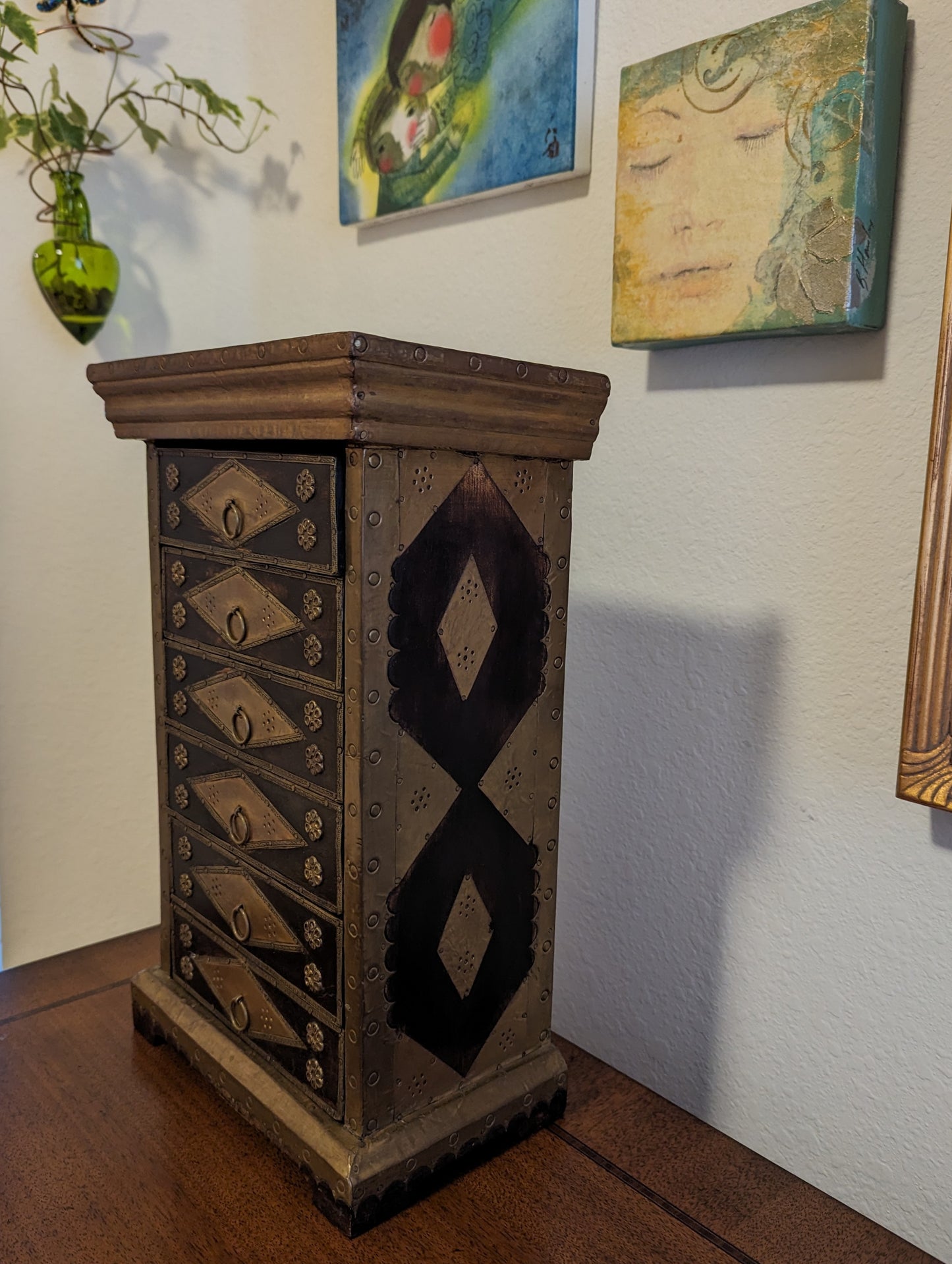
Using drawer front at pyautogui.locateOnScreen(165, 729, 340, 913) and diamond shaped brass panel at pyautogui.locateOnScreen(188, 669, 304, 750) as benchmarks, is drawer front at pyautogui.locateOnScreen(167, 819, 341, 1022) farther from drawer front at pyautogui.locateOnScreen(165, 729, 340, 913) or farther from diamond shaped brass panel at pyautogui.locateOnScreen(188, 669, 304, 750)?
diamond shaped brass panel at pyautogui.locateOnScreen(188, 669, 304, 750)

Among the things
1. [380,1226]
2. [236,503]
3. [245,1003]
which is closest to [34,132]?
A: [236,503]

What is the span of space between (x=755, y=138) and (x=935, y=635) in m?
0.61

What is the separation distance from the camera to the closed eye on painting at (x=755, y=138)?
1140 millimetres

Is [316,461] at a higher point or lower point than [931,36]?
lower

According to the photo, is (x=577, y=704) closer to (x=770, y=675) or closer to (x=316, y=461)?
(x=770, y=675)

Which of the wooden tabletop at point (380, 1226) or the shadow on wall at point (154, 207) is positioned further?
the shadow on wall at point (154, 207)

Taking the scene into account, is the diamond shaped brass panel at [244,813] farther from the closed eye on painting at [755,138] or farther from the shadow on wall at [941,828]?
the closed eye on painting at [755,138]

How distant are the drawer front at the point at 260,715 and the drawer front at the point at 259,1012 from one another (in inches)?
11.7

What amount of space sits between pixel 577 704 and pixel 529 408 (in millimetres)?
555

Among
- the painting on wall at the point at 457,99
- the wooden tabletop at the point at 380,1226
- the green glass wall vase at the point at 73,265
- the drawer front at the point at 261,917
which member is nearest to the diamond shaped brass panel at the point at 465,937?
the drawer front at the point at 261,917

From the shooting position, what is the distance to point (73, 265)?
1.68 m

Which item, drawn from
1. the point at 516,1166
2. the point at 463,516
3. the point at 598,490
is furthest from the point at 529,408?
the point at 516,1166

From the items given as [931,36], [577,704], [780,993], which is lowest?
[780,993]

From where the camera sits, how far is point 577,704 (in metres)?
1.54
